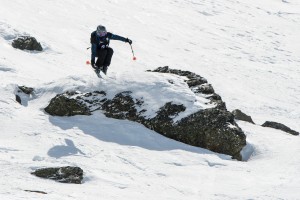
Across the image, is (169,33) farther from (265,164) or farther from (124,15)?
(265,164)

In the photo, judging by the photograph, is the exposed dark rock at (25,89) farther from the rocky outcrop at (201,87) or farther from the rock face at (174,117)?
the rocky outcrop at (201,87)

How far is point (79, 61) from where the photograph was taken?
22625mm

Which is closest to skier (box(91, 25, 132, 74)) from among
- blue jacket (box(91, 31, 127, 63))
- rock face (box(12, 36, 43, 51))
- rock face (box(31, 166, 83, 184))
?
blue jacket (box(91, 31, 127, 63))

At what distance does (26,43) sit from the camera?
21.9m

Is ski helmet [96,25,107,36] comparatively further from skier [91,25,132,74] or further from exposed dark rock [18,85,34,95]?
exposed dark rock [18,85,34,95]

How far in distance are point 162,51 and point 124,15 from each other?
786 centimetres

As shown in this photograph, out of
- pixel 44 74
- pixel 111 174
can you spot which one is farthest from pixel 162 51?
pixel 111 174

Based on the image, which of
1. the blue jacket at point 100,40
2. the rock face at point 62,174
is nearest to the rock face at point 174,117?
the blue jacket at point 100,40

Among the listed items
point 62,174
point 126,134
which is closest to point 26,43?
point 126,134

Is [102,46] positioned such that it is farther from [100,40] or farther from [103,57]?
[103,57]

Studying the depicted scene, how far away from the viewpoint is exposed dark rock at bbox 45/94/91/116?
13100 millimetres

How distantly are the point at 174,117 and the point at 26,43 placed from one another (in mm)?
11489

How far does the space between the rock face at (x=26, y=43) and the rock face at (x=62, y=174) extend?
13037mm

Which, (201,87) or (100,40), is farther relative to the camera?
(100,40)
